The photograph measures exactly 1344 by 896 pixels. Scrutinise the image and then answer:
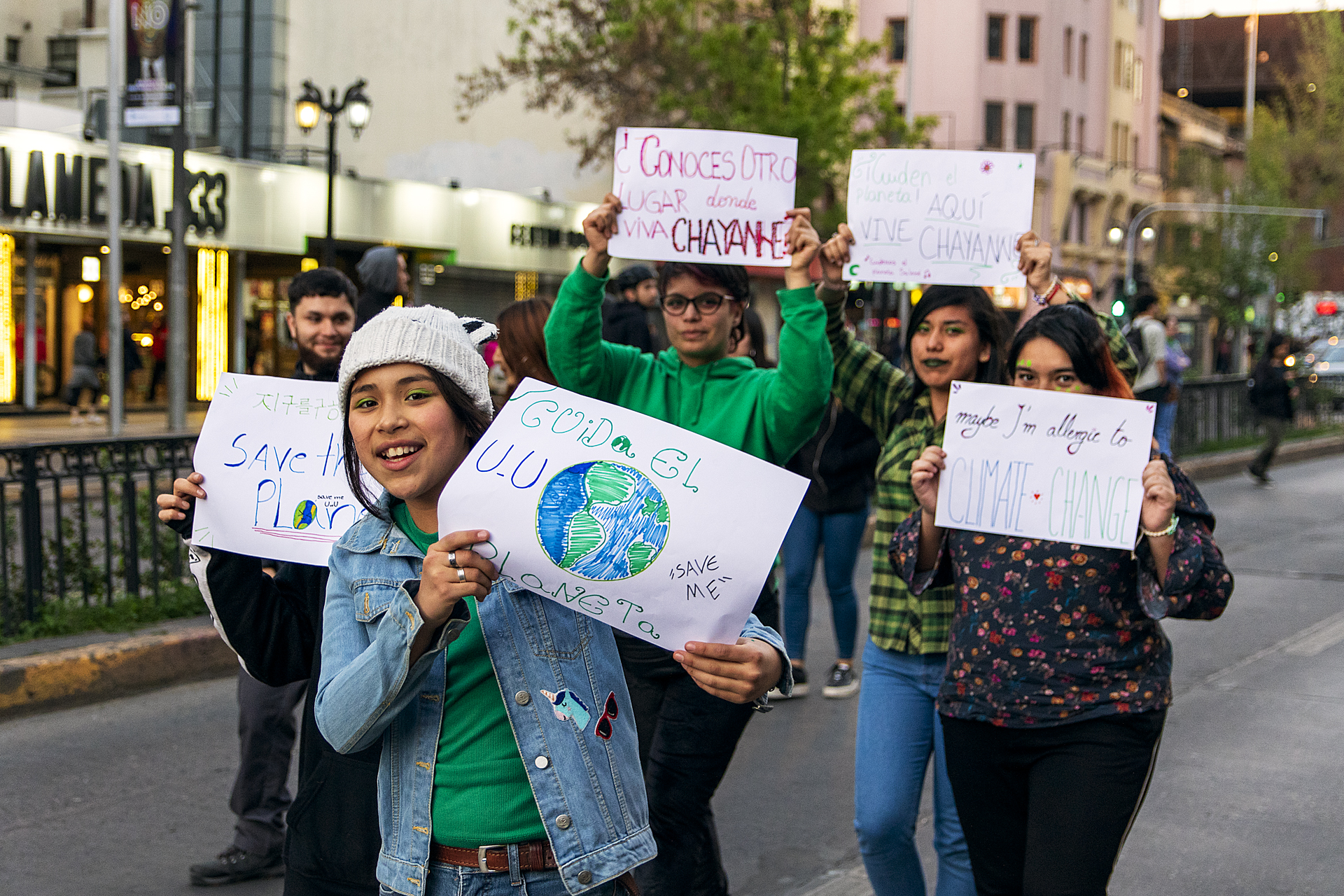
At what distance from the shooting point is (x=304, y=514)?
123 inches

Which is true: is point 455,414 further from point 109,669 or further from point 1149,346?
point 1149,346

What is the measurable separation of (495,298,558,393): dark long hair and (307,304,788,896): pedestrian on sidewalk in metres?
2.28

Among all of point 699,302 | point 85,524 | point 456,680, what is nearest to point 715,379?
point 699,302

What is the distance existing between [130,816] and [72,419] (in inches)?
716

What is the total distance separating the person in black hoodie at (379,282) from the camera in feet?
20.0

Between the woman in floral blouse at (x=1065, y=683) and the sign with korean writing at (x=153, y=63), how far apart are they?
1726cm

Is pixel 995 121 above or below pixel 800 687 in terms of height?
above

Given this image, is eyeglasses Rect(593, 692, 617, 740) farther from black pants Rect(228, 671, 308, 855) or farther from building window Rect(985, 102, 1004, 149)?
building window Rect(985, 102, 1004, 149)

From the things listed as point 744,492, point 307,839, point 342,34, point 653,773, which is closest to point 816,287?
point 653,773

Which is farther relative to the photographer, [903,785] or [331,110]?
[331,110]

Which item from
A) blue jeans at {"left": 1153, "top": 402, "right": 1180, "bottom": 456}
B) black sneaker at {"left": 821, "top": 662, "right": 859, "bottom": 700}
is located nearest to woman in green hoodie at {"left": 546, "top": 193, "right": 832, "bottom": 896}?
black sneaker at {"left": 821, "top": 662, "right": 859, "bottom": 700}

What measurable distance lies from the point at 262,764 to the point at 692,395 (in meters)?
2.01

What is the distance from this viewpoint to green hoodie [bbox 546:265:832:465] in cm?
378

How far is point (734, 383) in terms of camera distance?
13.1ft
